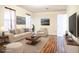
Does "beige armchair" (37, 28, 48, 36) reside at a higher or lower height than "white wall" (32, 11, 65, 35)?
lower

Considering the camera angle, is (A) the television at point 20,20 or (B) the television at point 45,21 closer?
(A) the television at point 20,20

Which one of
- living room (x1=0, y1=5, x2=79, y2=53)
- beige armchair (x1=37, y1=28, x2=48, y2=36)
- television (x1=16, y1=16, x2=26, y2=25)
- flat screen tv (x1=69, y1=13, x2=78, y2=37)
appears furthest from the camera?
beige armchair (x1=37, y1=28, x2=48, y2=36)

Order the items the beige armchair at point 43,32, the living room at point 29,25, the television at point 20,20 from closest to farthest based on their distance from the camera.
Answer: the living room at point 29,25
the television at point 20,20
the beige armchair at point 43,32

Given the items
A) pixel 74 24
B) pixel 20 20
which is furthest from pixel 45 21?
pixel 74 24

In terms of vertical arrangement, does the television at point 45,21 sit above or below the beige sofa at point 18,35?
above

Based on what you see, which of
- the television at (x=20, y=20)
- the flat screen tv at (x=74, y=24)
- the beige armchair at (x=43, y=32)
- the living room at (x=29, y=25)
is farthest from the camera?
the beige armchair at (x=43, y=32)

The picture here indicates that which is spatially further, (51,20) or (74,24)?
(51,20)

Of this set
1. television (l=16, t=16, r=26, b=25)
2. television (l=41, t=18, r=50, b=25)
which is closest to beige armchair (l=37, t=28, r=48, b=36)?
television (l=41, t=18, r=50, b=25)

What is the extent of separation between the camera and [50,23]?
12.6 ft

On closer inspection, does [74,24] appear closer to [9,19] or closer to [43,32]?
[43,32]

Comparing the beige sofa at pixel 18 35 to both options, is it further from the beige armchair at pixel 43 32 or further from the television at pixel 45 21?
the television at pixel 45 21

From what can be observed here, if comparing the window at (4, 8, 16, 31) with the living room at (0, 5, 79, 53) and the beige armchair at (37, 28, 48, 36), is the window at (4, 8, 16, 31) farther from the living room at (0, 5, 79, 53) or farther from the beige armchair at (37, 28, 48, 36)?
the beige armchair at (37, 28, 48, 36)

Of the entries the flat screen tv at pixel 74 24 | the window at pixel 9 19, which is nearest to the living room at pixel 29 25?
the window at pixel 9 19
